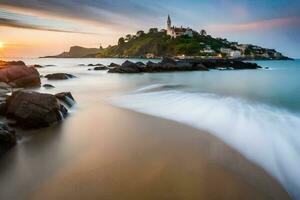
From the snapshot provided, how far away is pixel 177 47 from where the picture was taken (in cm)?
12550

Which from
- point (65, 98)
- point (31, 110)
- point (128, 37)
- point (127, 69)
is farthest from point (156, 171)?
point (128, 37)

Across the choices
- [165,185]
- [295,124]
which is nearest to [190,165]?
[165,185]

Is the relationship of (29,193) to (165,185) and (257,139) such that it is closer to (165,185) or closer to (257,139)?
(165,185)

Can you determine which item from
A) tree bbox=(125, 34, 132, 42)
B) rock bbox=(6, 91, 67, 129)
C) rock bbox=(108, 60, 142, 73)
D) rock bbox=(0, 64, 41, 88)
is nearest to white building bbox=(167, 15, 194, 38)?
tree bbox=(125, 34, 132, 42)

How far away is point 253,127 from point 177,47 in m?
119

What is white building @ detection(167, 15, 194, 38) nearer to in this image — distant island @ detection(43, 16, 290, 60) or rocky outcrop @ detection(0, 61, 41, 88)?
distant island @ detection(43, 16, 290, 60)

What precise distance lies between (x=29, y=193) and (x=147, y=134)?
419 cm

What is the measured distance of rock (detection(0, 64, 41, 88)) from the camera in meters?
20.6

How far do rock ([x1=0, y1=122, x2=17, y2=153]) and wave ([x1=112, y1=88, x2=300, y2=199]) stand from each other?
5.43 m

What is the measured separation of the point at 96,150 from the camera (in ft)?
23.2

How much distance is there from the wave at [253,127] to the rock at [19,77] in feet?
34.6

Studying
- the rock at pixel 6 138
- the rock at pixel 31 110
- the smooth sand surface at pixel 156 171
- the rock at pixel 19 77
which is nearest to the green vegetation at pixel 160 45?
the rock at pixel 19 77

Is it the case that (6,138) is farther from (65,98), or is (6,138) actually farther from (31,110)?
(65,98)

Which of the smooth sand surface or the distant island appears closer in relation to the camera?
the smooth sand surface
